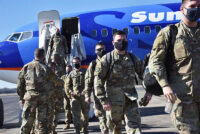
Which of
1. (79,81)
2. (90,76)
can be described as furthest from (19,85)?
(79,81)

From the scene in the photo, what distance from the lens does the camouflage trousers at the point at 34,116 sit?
641 cm

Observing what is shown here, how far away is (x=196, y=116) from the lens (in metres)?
3.52

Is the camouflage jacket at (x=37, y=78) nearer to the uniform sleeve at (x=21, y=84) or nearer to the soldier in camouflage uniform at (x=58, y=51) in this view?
the uniform sleeve at (x=21, y=84)

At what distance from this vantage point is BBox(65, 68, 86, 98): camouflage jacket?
8555 millimetres

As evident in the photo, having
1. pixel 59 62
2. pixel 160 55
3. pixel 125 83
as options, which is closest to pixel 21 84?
pixel 125 83

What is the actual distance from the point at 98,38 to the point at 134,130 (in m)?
9.35

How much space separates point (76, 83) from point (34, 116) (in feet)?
7.54

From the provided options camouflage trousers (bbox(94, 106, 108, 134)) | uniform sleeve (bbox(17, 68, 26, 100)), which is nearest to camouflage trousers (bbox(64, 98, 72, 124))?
camouflage trousers (bbox(94, 106, 108, 134))

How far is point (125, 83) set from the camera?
5.46 metres

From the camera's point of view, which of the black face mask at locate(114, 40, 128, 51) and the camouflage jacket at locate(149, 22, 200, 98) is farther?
the black face mask at locate(114, 40, 128, 51)

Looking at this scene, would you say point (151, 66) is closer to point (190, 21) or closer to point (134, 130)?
point (190, 21)

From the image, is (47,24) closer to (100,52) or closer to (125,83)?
(100,52)

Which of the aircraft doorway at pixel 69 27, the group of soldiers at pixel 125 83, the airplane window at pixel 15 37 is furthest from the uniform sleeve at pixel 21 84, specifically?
the airplane window at pixel 15 37

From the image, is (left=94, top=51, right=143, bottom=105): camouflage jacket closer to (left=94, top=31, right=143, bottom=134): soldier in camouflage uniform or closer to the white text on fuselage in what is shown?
(left=94, top=31, right=143, bottom=134): soldier in camouflage uniform
